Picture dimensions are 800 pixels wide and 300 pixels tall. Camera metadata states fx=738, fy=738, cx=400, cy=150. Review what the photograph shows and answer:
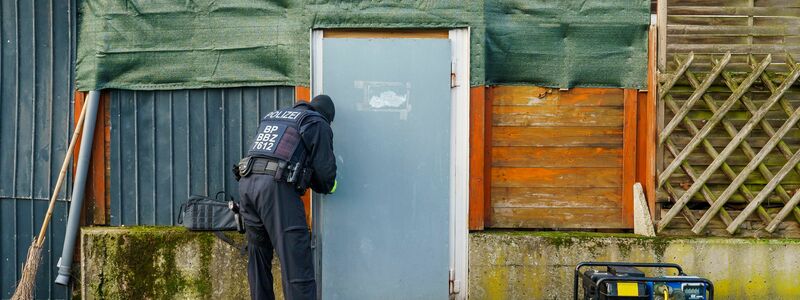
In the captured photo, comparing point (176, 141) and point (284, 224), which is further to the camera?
point (176, 141)

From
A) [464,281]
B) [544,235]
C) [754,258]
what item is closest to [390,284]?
[464,281]

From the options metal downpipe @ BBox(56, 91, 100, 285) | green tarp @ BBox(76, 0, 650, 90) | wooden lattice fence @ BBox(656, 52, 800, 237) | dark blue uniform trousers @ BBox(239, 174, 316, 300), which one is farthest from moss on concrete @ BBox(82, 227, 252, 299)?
wooden lattice fence @ BBox(656, 52, 800, 237)

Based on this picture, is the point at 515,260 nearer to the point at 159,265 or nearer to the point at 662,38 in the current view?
the point at 662,38

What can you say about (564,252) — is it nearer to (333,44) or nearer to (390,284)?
(390,284)

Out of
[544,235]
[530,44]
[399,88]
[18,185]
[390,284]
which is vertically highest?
[530,44]

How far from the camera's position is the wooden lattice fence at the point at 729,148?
576 cm

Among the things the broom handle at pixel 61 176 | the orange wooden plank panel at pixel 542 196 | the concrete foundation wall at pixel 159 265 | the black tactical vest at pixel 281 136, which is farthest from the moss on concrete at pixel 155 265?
the orange wooden plank panel at pixel 542 196

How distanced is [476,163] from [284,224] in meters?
1.65

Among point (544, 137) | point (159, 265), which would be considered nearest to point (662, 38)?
point (544, 137)

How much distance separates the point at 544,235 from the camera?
584cm

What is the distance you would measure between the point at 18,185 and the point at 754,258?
19.4ft

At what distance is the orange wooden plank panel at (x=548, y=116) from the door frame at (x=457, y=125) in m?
0.34

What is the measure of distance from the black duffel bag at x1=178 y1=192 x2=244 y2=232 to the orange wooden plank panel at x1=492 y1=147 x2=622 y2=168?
7.04 ft

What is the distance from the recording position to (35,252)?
5801 mm
